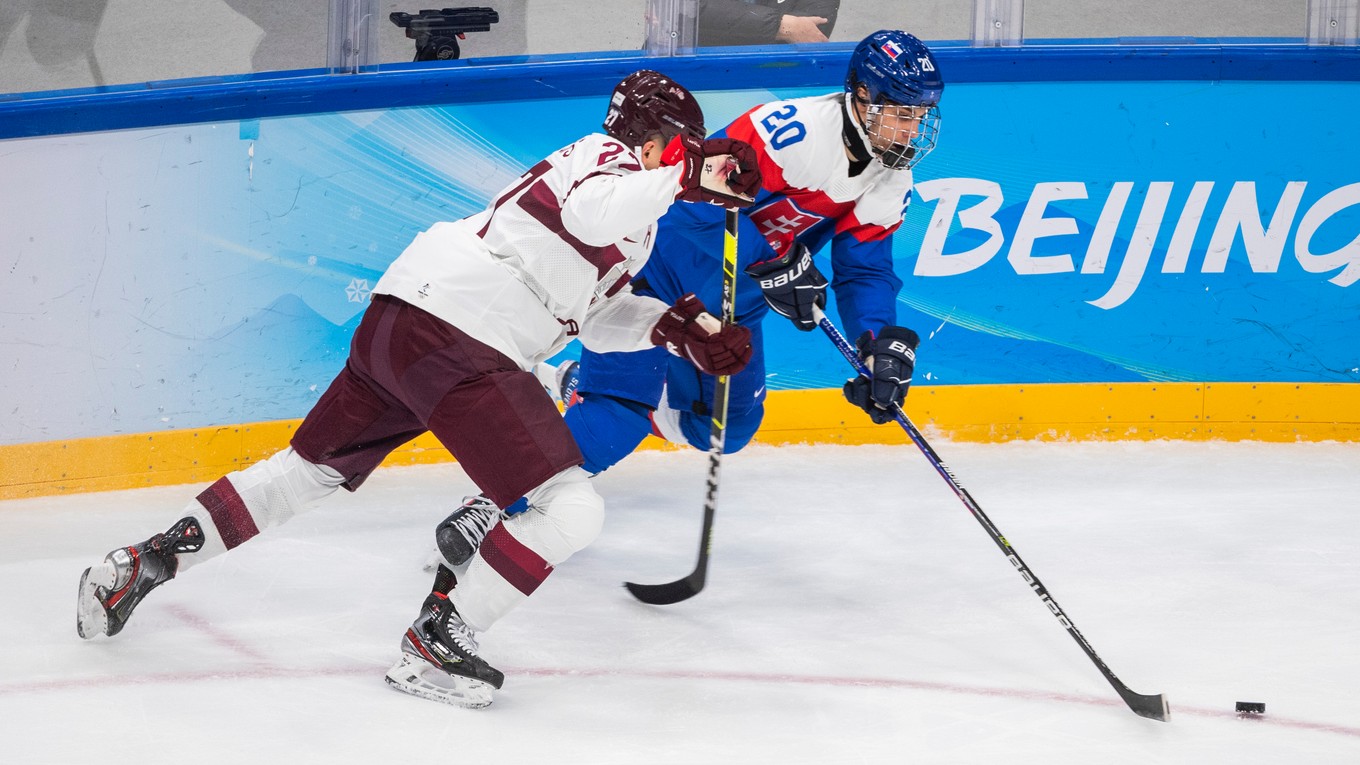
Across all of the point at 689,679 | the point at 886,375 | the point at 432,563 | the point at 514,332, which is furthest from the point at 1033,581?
the point at 432,563

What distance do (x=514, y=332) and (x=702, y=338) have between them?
1.21 ft

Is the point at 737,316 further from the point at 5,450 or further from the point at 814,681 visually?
the point at 5,450

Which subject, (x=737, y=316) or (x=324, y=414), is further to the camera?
(x=737, y=316)

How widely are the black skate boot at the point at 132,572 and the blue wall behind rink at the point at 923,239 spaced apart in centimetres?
117

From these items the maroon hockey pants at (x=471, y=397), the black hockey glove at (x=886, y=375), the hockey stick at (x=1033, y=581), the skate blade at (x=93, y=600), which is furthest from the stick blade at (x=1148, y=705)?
the skate blade at (x=93, y=600)

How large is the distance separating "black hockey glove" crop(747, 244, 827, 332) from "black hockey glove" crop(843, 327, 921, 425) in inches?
7.3

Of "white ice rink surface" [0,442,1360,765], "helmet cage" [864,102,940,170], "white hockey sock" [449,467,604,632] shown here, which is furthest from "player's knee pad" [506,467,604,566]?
"helmet cage" [864,102,940,170]

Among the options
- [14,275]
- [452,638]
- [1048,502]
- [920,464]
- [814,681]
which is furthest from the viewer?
[920,464]

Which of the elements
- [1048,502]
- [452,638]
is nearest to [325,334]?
[452,638]

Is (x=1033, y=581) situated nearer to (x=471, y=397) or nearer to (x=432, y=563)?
(x=471, y=397)

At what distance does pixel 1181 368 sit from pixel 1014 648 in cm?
189

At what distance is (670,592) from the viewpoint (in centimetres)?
314

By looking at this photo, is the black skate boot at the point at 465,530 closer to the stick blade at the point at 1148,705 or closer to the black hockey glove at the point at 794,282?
the black hockey glove at the point at 794,282

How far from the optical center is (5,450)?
12.1 feet
